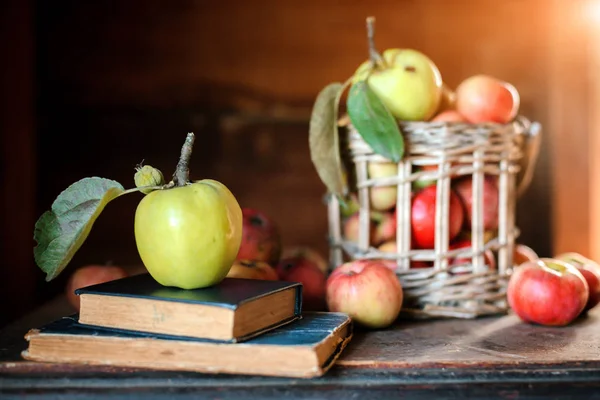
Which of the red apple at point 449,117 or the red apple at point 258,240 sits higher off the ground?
the red apple at point 449,117

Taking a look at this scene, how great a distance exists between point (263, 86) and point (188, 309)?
1.35m

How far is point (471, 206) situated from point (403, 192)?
0.12 m

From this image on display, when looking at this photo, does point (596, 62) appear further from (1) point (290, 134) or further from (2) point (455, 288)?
(2) point (455, 288)

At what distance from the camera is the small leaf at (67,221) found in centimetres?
75

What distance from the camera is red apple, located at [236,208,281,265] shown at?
1.08 metres

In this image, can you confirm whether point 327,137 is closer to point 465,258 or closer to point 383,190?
point 383,190

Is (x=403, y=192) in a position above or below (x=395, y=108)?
below

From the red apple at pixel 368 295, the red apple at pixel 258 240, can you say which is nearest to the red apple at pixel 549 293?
the red apple at pixel 368 295

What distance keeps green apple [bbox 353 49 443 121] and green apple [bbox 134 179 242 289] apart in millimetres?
329

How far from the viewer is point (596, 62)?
188cm

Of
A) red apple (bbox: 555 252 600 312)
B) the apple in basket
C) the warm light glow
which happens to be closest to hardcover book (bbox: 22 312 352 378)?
the apple in basket

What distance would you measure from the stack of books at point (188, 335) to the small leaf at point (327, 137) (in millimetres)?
279

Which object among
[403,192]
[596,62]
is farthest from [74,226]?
[596,62]

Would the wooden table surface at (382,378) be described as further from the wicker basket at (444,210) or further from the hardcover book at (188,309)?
the wicker basket at (444,210)
